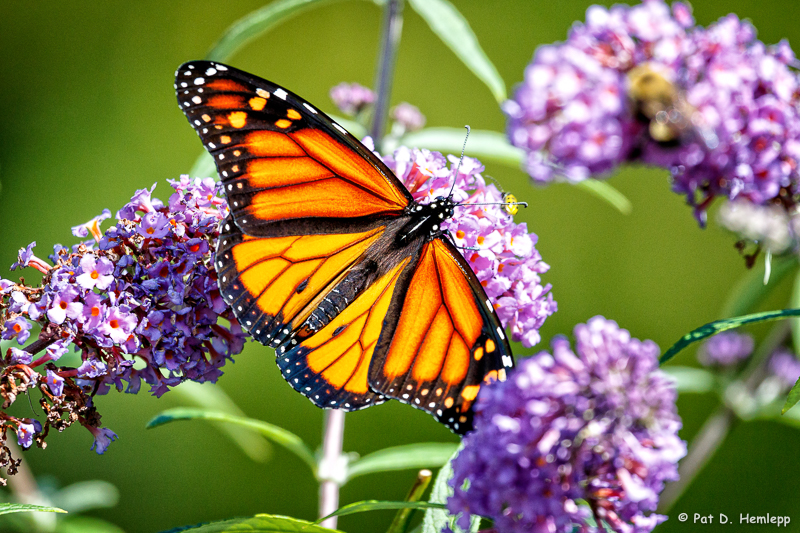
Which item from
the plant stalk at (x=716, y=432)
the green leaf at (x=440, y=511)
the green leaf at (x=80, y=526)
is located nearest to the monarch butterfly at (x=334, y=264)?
the green leaf at (x=440, y=511)

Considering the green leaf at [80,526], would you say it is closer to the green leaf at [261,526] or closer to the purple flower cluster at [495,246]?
the green leaf at [261,526]

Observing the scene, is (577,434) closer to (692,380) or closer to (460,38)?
(460,38)

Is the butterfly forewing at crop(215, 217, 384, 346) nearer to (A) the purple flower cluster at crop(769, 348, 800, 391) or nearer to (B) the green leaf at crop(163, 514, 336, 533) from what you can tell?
(B) the green leaf at crop(163, 514, 336, 533)

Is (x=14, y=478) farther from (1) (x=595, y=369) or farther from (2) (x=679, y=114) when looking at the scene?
(2) (x=679, y=114)

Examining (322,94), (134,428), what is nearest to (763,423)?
(322,94)

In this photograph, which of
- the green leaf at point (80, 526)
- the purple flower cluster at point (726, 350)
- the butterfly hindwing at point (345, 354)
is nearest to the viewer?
the butterfly hindwing at point (345, 354)
